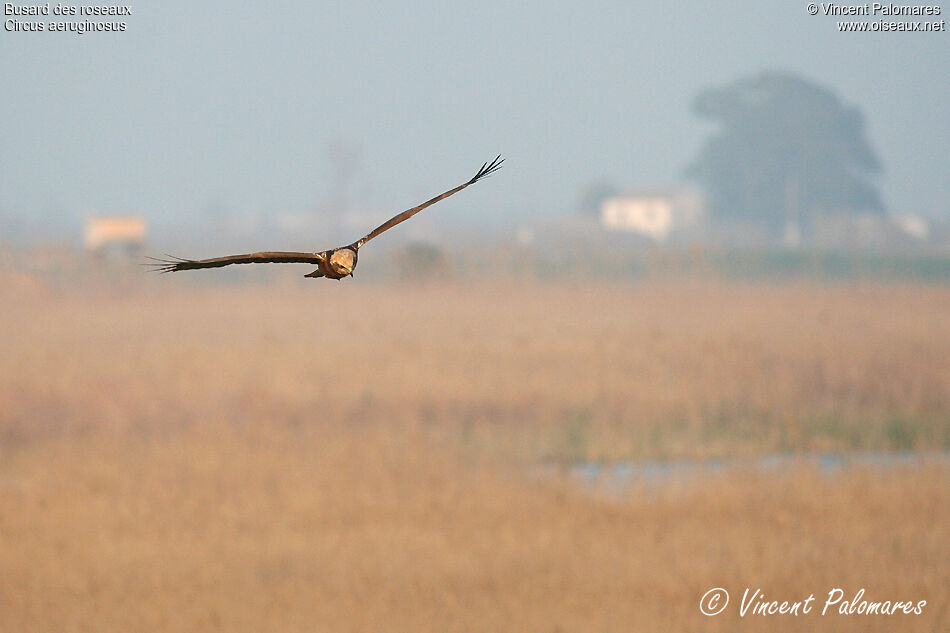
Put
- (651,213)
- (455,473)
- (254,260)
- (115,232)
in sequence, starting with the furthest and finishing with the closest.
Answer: (651,213) → (115,232) → (455,473) → (254,260)

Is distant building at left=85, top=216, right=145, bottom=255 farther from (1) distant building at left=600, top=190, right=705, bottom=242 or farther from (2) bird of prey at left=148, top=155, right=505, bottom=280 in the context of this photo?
(1) distant building at left=600, top=190, right=705, bottom=242

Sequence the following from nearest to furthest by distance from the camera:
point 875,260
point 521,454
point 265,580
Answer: point 265,580 → point 521,454 → point 875,260

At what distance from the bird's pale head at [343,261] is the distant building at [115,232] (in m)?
45.8

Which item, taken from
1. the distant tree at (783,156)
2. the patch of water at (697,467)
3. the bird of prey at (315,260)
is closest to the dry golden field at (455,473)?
the patch of water at (697,467)

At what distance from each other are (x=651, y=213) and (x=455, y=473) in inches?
3438

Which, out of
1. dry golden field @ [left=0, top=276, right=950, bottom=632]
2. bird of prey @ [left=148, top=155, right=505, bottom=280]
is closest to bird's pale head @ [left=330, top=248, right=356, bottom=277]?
bird of prey @ [left=148, top=155, right=505, bottom=280]

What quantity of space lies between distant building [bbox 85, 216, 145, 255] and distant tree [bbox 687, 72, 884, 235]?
162 ft

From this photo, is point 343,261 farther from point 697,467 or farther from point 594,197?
point 594,197

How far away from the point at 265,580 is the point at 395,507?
2.10 metres

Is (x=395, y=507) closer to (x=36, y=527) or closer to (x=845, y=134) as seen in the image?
(x=36, y=527)

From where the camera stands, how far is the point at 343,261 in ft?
12.4

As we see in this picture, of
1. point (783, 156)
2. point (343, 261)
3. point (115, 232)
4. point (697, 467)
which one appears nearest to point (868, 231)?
point (783, 156)

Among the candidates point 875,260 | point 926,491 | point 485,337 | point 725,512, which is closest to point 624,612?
point 725,512

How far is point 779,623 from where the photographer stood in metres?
11.2
